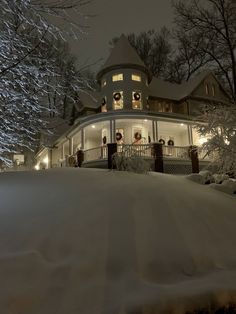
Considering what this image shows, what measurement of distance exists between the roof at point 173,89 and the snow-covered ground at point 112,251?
1555 centimetres

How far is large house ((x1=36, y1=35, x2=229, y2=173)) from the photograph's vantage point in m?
16.5

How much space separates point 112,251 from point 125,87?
1603 centimetres

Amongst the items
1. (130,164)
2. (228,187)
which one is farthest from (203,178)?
(130,164)

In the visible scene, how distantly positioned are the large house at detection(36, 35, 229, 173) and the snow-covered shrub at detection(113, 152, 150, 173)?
512 cm

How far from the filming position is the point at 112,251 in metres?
3.79

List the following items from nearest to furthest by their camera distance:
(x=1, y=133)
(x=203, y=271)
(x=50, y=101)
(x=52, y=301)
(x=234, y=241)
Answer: (x=52, y=301) → (x=203, y=271) → (x=234, y=241) → (x=1, y=133) → (x=50, y=101)

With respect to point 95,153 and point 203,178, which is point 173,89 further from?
point 203,178

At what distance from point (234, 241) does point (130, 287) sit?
216cm

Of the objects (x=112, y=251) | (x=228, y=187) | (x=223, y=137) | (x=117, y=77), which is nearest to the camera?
(x=112, y=251)

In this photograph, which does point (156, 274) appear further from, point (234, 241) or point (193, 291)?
point (234, 241)

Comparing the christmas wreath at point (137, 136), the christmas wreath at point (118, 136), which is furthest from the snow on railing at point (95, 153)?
the christmas wreath at point (137, 136)

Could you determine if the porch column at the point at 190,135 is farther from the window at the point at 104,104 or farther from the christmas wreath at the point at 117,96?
the window at the point at 104,104

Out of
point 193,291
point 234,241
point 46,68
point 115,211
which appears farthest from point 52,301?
point 46,68

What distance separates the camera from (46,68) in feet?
20.3
